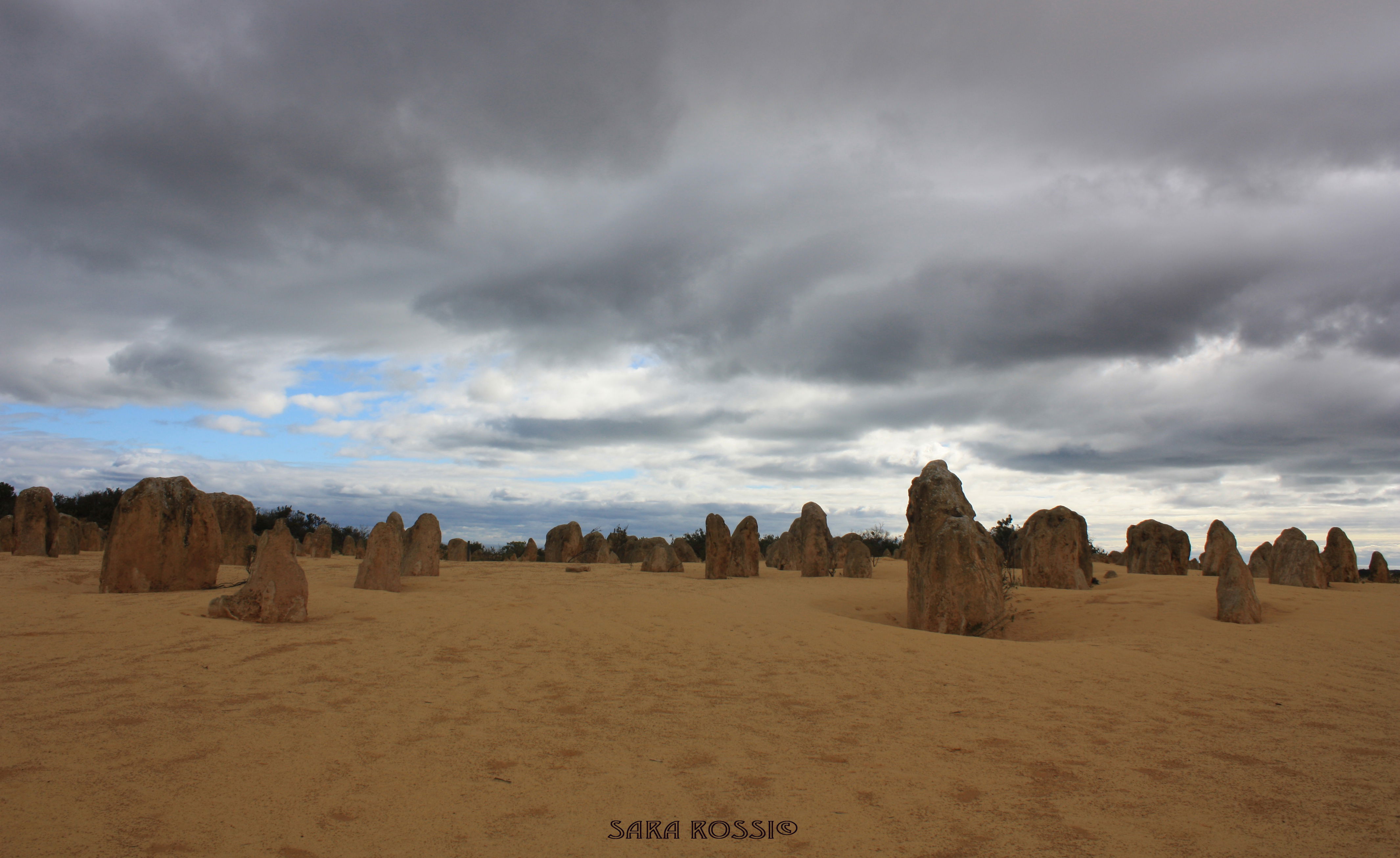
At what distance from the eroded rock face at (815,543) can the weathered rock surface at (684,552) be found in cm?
662

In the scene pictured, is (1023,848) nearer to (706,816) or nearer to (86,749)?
(706,816)

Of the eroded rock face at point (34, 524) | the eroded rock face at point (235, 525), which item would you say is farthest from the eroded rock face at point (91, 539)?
the eroded rock face at point (235, 525)

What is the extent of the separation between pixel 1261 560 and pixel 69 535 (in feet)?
112

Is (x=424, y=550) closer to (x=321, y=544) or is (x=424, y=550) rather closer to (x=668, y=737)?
(x=668, y=737)

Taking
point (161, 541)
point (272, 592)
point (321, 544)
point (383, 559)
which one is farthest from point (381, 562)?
point (321, 544)

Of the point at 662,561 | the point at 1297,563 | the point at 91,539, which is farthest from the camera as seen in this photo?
the point at 91,539

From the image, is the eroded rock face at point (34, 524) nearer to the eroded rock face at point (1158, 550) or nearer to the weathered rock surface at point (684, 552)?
the weathered rock surface at point (684, 552)

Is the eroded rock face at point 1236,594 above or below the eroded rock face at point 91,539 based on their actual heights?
above

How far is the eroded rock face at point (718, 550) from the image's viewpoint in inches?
706

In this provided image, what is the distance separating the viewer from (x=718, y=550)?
709 inches

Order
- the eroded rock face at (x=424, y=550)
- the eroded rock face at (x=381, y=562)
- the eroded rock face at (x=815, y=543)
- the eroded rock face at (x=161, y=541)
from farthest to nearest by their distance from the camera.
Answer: the eroded rock face at (x=815, y=543) < the eroded rock face at (x=424, y=550) < the eroded rock face at (x=381, y=562) < the eroded rock face at (x=161, y=541)

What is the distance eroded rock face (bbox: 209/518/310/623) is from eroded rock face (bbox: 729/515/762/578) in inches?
457

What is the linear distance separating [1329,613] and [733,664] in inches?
360

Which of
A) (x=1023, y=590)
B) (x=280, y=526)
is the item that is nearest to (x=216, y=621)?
(x=280, y=526)
